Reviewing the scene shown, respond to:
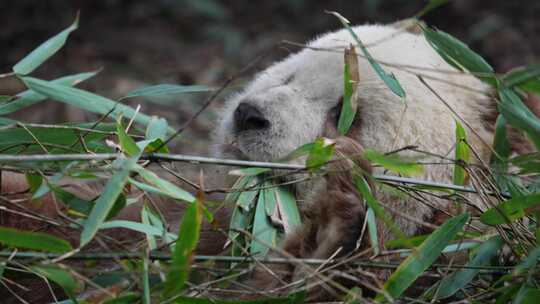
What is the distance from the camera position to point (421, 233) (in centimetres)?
359

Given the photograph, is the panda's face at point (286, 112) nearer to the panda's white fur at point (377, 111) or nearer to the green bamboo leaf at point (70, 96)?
the panda's white fur at point (377, 111)

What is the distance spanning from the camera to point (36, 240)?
264 centimetres

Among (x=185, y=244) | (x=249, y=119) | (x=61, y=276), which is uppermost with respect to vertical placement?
(x=249, y=119)

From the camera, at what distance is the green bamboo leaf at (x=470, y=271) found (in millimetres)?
2995

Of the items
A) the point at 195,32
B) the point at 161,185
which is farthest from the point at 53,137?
the point at 195,32

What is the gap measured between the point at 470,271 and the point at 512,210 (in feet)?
0.84

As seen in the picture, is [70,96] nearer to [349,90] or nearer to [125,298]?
[125,298]

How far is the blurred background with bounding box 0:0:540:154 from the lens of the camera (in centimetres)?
806

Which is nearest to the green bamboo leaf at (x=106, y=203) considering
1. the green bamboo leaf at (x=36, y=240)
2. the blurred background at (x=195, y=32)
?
the green bamboo leaf at (x=36, y=240)

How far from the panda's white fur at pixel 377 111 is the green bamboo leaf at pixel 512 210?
1.68 ft

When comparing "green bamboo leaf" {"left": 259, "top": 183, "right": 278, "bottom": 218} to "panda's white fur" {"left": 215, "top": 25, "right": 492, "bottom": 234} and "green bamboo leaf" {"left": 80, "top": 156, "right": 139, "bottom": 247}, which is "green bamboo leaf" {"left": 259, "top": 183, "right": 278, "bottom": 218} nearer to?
"panda's white fur" {"left": 215, "top": 25, "right": 492, "bottom": 234}

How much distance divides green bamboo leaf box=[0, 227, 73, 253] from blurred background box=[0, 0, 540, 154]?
479cm

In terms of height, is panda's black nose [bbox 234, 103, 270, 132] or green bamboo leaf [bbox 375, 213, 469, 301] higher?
panda's black nose [bbox 234, 103, 270, 132]

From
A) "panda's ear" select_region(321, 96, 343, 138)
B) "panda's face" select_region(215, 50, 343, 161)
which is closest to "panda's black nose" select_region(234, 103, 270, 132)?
"panda's face" select_region(215, 50, 343, 161)
